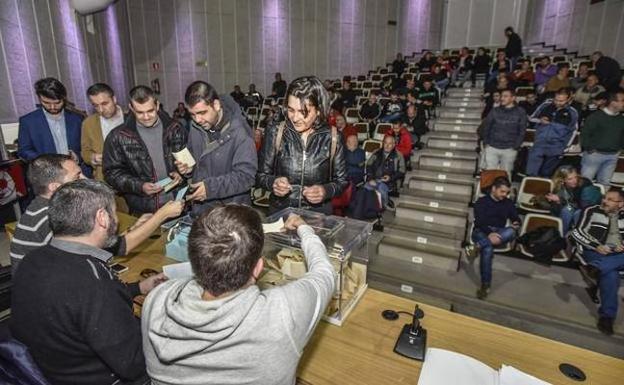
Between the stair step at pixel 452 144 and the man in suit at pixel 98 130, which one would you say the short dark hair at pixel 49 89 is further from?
the stair step at pixel 452 144

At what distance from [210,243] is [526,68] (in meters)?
10.4

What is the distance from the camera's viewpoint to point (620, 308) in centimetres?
350

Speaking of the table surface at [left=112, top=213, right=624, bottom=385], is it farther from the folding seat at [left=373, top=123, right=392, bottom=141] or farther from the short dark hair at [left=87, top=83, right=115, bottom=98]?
the folding seat at [left=373, top=123, right=392, bottom=141]

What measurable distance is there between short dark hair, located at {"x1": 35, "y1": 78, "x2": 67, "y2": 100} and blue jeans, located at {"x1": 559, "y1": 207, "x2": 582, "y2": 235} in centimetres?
548

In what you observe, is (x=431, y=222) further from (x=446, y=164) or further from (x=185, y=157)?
(x=185, y=157)

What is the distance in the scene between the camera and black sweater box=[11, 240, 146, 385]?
1.08 meters

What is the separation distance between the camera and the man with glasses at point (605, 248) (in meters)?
3.20

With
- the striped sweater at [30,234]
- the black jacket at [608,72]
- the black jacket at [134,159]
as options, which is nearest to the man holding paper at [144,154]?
the black jacket at [134,159]

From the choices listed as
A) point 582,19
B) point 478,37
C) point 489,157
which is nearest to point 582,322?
point 489,157

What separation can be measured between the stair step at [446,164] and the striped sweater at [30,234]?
19.5ft

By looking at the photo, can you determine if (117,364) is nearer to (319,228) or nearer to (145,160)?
(319,228)

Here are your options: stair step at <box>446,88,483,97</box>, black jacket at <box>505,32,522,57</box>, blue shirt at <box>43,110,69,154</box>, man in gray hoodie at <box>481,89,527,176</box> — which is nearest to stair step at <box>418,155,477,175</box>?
man in gray hoodie at <box>481,89,527,176</box>

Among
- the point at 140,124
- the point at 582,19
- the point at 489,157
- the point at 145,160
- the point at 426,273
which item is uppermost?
the point at 582,19

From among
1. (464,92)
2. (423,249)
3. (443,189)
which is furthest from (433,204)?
(464,92)
